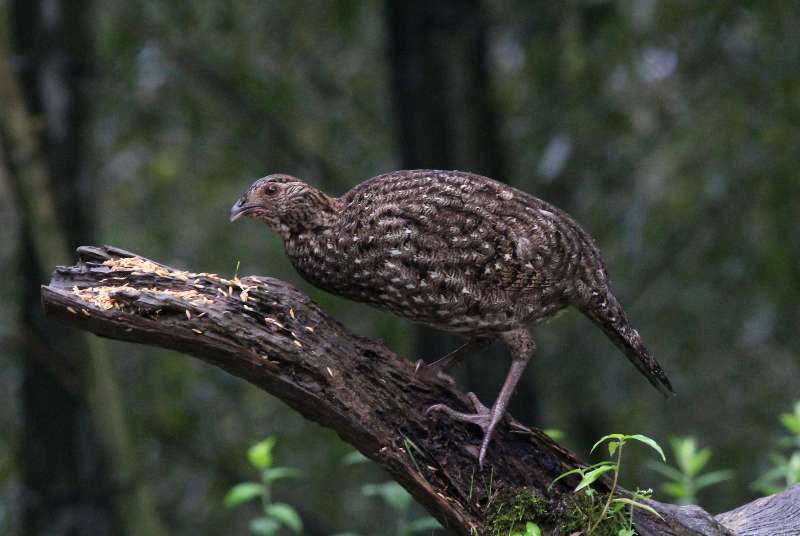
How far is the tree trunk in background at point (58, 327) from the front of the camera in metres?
7.57

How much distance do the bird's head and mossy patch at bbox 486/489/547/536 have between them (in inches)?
54.8

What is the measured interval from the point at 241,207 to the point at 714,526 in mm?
2319

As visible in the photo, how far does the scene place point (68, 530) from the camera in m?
7.89

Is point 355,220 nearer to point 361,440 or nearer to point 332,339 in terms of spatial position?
point 332,339

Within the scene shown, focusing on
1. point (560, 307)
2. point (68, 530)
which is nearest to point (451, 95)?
point (560, 307)

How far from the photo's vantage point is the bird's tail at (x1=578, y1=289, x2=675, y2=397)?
4980mm

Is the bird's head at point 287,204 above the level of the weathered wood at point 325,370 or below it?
above

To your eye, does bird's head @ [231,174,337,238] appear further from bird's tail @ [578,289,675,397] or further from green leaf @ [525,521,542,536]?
green leaf @ [525,521,542,536]

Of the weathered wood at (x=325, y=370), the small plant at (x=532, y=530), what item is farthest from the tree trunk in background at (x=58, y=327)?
the small plant at (x=532, y=530)

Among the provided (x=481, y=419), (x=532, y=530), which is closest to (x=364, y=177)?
(x=481, y=419)

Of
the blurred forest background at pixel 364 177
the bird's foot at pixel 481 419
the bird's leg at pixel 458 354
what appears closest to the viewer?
the bird's foot at pixel 481 419

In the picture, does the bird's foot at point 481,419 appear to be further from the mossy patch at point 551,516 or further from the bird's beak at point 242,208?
the bird's beak at point 242,208

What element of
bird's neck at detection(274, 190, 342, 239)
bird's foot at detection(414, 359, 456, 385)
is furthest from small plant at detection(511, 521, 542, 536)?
bird's neck at detection(274, 190, 342, 239)

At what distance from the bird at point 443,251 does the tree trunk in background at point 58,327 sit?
316cm
